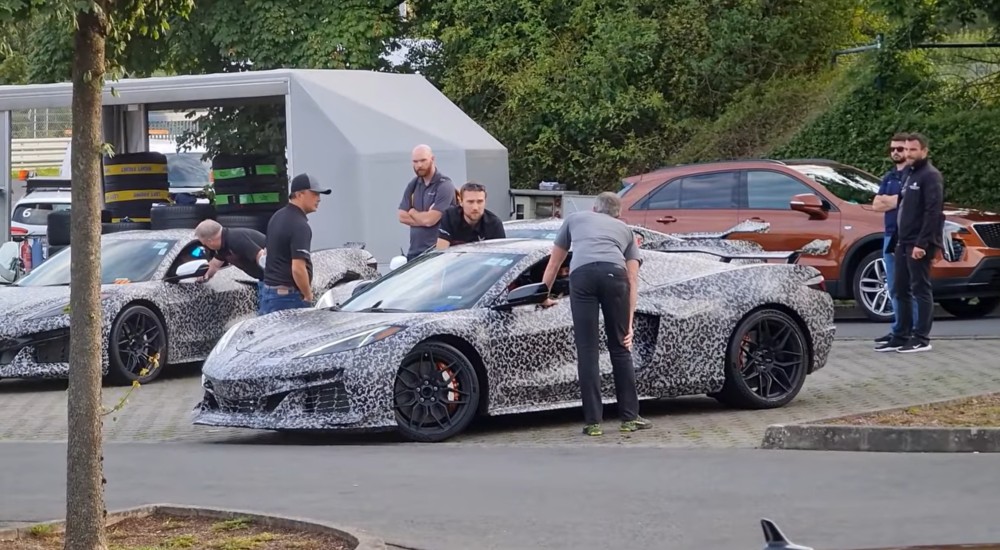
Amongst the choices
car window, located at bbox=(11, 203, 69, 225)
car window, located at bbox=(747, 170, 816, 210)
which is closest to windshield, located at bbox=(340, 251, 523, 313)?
car window, located at bbox=(747, 170, 816, 210)

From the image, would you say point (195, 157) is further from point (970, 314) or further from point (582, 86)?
point (970, 314)

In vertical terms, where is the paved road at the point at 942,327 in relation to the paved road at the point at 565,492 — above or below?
above

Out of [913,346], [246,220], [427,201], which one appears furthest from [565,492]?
[246,220]

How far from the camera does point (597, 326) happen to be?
10445 millimetres

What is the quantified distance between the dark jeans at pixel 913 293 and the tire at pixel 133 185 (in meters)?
10.4

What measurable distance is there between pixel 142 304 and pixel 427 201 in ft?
8.92

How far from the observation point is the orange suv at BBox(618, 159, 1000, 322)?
54.7 feet

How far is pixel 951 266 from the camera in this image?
16609mm

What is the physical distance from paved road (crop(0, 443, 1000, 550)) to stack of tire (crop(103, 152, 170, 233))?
10636mm

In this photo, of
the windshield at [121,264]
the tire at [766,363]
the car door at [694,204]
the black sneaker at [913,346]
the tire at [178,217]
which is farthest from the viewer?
the tire at [178,217]

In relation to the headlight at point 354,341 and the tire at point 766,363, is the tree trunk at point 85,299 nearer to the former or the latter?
the headlight at point 354,341

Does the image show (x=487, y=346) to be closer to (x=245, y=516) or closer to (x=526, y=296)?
(x=526, y=296)

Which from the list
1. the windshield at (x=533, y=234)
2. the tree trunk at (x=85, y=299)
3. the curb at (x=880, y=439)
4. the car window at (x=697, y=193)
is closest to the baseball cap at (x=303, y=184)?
the windshield at (x=533, y=234)

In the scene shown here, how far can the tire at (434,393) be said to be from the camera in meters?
10.3
